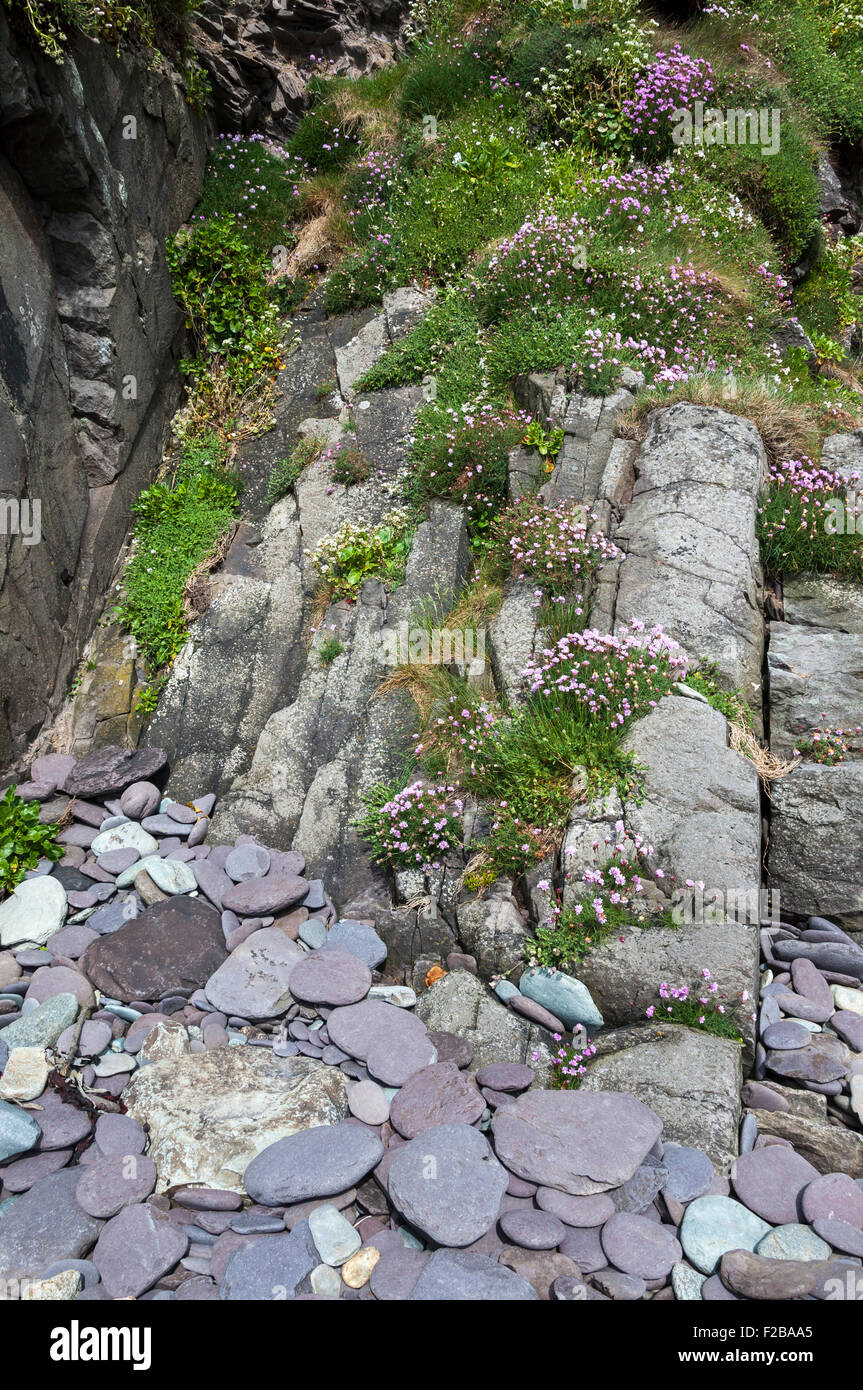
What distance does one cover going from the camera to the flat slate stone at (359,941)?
6.25m

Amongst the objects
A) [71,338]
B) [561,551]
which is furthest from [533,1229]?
[71,338]

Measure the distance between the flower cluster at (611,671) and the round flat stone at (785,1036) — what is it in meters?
2.19

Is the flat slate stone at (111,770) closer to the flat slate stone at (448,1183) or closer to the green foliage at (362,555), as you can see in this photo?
the green foliage at (362,555)

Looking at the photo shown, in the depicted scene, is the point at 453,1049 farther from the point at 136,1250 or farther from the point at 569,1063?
the point at 136,1250

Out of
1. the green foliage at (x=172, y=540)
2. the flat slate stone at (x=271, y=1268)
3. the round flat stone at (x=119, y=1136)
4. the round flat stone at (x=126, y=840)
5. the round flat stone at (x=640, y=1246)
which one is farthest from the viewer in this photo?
the green foliage at (x=172, y=540)

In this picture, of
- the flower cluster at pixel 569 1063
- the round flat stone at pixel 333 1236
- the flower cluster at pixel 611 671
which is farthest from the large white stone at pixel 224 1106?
the flower cluster at pixel 611 671

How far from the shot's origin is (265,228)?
38.9 ft

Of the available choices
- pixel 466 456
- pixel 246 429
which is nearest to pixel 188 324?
pixel 246 429

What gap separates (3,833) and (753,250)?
35.4 feet

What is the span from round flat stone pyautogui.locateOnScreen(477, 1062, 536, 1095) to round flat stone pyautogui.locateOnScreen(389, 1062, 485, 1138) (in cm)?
9

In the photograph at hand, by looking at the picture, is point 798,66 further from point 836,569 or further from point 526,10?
point 836,569

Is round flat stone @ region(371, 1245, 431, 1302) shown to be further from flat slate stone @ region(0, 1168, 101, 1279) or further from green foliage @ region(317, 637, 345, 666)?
green foliage @ region(317, 637, 345, 666)

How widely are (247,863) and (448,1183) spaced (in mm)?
3095

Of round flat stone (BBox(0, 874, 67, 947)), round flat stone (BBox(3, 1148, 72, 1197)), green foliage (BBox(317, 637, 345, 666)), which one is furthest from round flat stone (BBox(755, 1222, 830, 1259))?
green foliage (BBox(317, 637, 345, 666))
